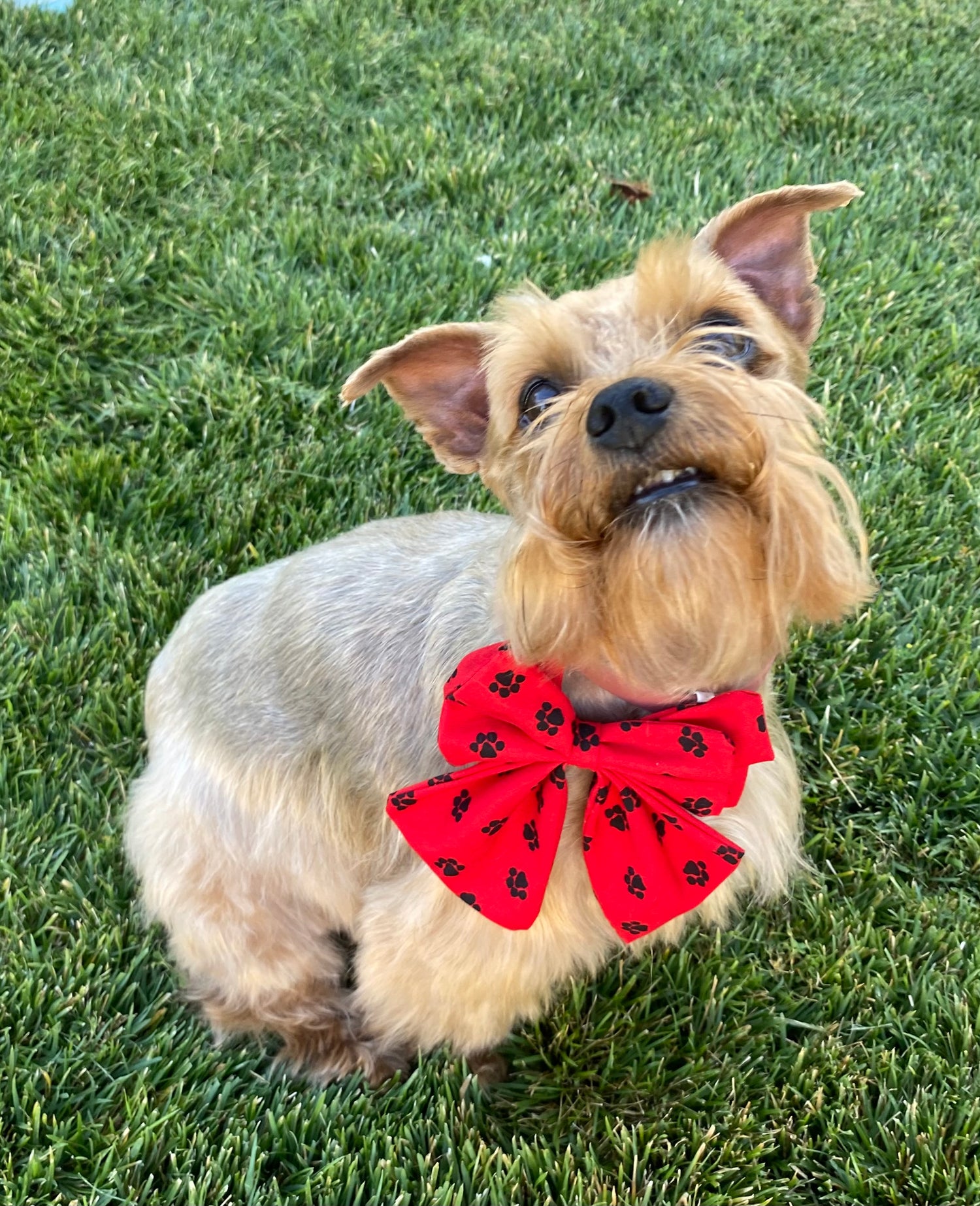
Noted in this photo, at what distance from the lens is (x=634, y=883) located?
1996mm

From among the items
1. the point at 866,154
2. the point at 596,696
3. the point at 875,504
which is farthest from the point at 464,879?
the point at 866,154

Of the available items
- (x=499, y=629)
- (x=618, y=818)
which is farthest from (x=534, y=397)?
(x=618, y=818)

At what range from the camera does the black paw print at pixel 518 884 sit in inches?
78.0

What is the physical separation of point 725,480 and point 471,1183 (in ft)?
6.17

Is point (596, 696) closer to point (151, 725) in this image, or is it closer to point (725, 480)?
point (725, 480)

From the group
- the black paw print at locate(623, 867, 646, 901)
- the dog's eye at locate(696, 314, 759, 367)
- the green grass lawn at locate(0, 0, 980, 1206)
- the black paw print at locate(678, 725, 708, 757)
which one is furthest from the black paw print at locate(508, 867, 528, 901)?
the dog's eye at locate(696, 314, 759, 367)

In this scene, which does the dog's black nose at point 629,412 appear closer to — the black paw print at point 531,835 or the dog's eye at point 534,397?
the dog's eye at point 534,397

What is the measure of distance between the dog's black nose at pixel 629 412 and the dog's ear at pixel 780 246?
2.67 ft

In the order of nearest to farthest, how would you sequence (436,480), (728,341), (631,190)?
(728,341), (436,480), (631,190)

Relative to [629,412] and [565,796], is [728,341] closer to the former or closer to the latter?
[629,412]

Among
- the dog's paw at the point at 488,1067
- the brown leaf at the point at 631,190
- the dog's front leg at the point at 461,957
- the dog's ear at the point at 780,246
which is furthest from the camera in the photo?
the brown leaf at the point at 631,190

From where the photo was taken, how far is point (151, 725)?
285 cm

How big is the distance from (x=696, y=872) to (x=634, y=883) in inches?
5.4

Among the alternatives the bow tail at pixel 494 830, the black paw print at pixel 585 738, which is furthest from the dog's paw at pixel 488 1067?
the black paw print at pixel 585 738
